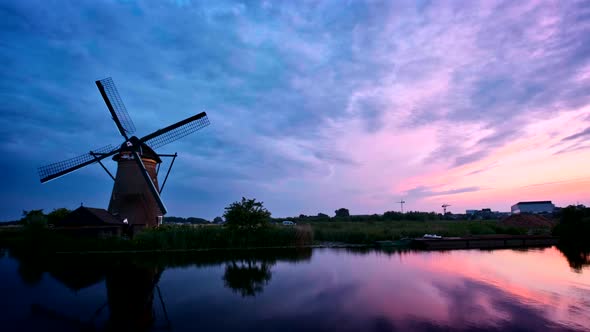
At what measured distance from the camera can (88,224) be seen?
26.3 metres

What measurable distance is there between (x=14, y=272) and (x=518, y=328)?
74.0ft

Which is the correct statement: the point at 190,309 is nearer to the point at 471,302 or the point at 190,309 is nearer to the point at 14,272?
the point at 471,302

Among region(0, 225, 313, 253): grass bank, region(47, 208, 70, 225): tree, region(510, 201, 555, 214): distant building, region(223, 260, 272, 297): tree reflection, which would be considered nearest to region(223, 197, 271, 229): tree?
region(0, 225, 313, 253): grass bank

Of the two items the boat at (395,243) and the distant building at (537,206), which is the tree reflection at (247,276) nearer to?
the boat at (395,243)

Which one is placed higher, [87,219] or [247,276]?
[87,219]

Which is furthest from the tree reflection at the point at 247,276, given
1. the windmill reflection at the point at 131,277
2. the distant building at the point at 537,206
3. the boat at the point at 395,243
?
the distant building at the point at 537,206

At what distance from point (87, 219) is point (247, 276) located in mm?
16907

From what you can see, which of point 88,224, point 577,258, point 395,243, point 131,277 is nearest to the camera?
point 131,277

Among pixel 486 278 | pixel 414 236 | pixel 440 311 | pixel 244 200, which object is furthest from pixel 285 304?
pixel 414 236

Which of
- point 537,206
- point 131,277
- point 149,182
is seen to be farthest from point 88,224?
point 537,206

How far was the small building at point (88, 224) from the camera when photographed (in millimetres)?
26219

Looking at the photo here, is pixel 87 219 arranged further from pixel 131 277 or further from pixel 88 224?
pixel 131 277

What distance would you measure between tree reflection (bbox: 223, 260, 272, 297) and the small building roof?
1243cm

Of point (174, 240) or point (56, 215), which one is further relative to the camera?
point (56, 215)
